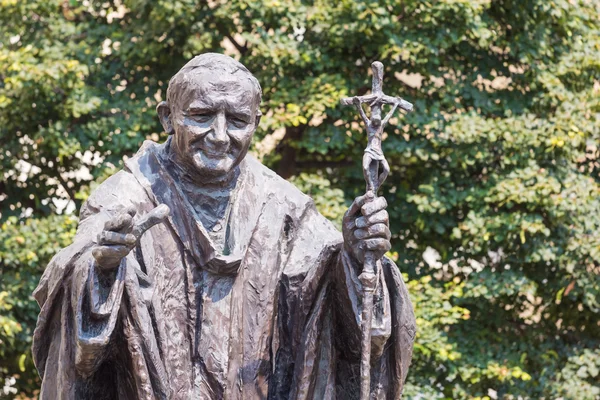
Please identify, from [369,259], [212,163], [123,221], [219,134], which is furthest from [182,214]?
[369,259]

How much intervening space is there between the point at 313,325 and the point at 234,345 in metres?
0.39

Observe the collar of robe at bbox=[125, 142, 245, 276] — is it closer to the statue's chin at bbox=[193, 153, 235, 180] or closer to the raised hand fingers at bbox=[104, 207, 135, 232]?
the statue's chin at bbox=[193, 153, 235, 180]

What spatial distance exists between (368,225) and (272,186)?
0.95 metres

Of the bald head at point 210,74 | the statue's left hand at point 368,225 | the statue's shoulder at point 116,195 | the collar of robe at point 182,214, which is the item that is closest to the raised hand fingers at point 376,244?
the statue's left hand at point 368,225

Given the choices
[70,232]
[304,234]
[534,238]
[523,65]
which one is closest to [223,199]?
[304,234]

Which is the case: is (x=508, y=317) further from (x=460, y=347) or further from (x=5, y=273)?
(x=5, y=273)

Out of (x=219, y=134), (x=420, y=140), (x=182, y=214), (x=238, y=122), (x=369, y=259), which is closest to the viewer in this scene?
(x=369, y=259)

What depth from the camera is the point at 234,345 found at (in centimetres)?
720

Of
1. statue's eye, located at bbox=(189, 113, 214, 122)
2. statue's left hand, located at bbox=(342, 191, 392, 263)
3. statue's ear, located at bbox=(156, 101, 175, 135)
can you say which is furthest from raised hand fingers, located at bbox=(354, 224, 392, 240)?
statue's ear, located at bbox=(156, 101, 175, 135)

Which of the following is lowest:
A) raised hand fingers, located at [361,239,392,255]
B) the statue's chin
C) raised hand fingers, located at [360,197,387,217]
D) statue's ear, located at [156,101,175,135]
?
raised hand fingers, located at [361,239,392,255]

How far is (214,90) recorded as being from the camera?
7.14 meters

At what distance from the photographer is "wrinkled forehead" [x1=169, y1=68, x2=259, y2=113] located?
7137 mm

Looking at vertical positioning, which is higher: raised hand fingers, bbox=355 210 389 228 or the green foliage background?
the green foliage background

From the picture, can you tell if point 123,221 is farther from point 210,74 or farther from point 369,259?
point 369,259
